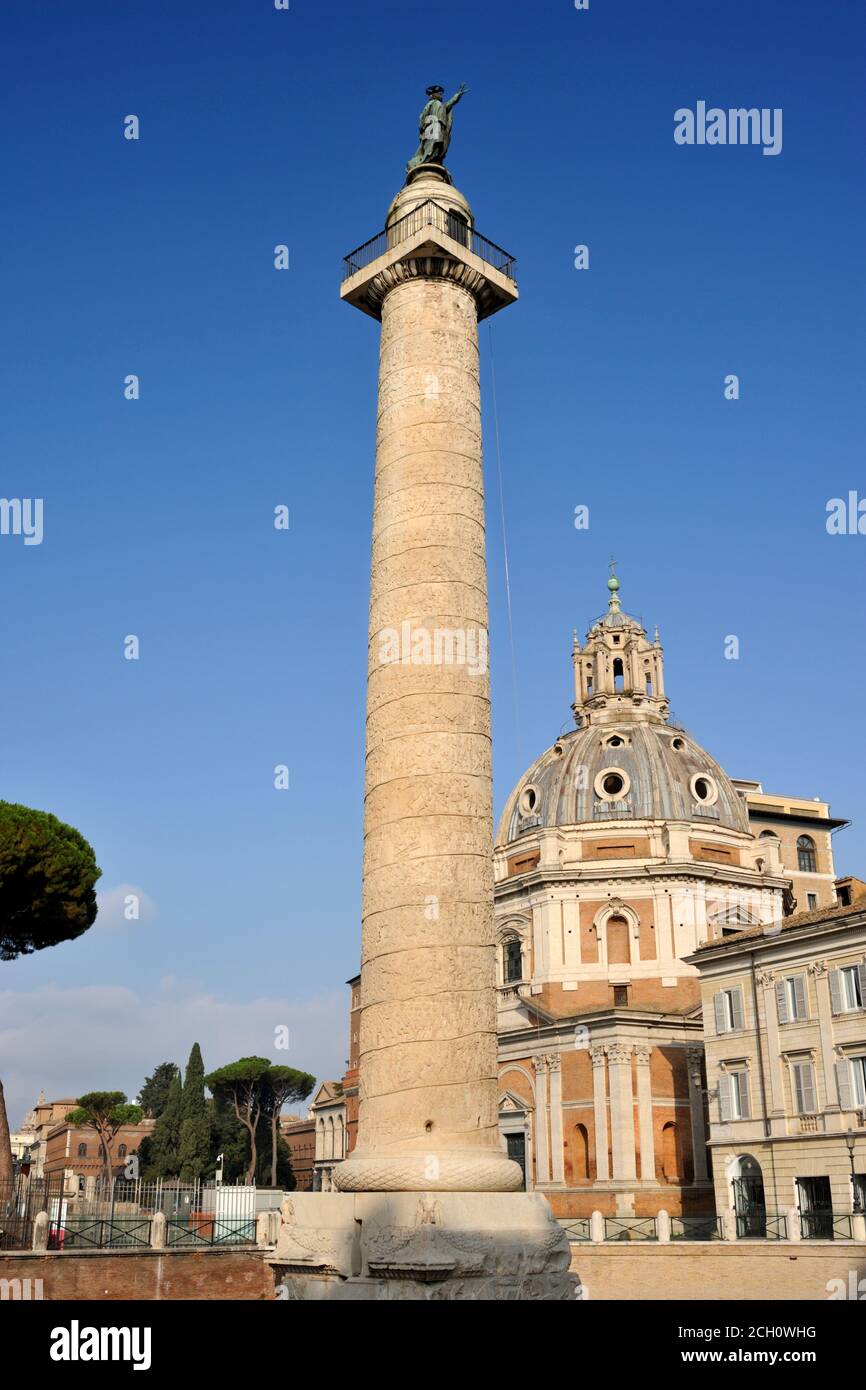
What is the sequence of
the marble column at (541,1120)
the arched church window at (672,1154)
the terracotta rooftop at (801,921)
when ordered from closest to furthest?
1. the terracotta rooftop at (801,921)
2. the arched church window at (672,1154)
3. the marble column at (541,1120)

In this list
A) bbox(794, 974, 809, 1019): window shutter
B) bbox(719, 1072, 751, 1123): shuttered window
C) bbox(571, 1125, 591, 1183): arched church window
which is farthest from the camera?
bbox(571, 1125, 591, 1183): arched church window

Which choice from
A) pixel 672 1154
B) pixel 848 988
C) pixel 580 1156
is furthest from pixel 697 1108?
pixel 848 988

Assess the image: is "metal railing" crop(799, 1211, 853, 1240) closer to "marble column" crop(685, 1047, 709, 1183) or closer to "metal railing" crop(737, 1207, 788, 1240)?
"metal railing" crop(737, 1207, 788, 1240)

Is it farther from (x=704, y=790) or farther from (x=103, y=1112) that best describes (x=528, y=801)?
(x=103, y=1112)

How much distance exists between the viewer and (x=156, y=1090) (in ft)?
357

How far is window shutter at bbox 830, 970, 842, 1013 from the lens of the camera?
3609 centimetres

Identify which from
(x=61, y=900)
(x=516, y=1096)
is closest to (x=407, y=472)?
(x=61, y=900)

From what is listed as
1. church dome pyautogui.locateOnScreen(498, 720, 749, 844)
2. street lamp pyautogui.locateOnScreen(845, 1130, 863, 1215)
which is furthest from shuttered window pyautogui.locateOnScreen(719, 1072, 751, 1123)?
church dome pyautogui.locateOnScreen(498, 720, 749, 844)

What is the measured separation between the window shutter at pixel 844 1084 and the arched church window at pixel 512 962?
21.4m

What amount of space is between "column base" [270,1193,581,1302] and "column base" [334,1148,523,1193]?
0.34 feet

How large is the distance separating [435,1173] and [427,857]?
3356 millimetres

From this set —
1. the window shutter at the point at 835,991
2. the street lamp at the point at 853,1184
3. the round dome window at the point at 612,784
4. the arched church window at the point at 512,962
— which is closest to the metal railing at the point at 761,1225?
the street lamp at the point at 853,1184

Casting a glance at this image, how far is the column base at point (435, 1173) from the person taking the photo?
13164 millimetres

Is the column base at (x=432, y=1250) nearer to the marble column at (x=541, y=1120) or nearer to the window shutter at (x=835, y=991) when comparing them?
the window shutter at (x=835, y=991)
